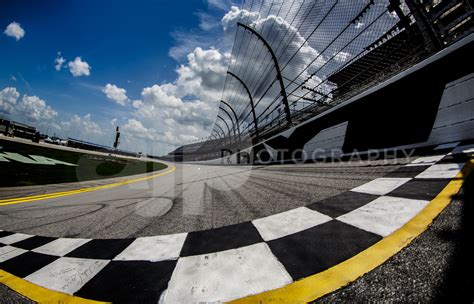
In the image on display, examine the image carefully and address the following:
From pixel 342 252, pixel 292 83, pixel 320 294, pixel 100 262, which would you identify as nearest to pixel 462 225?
pixel 342 252

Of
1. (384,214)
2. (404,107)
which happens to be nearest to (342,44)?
(404,107)

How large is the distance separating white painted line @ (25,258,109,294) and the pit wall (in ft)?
21.8

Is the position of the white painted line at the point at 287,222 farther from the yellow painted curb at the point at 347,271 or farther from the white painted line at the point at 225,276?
the yellow painted curb at the point at 347,271

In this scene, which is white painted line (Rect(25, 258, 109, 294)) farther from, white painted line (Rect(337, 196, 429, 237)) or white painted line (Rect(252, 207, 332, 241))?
white painted line (Rect(337, 196, 429, 237))

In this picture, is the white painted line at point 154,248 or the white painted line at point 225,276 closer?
the white painted line at point 225,276

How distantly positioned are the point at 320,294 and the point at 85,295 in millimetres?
1225

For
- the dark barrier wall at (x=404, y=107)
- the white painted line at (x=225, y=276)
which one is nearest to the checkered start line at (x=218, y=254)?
the white painted line at (x=225, y=276)

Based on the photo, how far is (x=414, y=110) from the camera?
15.6 feet

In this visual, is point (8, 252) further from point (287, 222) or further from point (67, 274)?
point (287, 222)

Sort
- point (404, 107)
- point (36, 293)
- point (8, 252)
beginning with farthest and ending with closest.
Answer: point (404, 107), point (8, 252), point (36, 293)

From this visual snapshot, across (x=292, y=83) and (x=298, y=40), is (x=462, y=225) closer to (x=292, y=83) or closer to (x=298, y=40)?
(x=298, y=40)

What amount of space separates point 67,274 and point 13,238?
55.6 inches

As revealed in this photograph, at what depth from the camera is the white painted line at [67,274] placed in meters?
1.06

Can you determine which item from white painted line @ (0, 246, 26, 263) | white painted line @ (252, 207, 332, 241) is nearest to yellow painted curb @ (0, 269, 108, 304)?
white painted line @ (0, 246, 26, 263)
